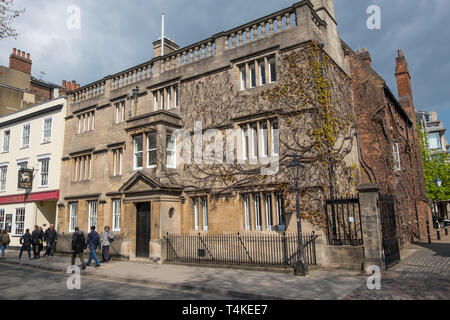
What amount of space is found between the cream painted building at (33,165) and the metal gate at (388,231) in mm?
21056

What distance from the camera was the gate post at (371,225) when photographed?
11.3m

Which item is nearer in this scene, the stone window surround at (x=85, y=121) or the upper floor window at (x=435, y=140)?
the stone window surround at (x=85, y=121)

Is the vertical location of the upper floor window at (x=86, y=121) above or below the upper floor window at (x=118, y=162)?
above

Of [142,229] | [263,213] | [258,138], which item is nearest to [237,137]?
[258,138]

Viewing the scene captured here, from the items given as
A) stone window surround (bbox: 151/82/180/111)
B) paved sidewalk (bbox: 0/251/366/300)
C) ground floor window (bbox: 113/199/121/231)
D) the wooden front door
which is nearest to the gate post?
paved sidewalk (bbox: 0/251/366/300)

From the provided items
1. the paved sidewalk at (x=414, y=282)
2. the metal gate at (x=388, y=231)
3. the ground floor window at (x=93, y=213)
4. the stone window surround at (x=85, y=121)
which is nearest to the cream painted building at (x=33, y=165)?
the stone window surround at (x=85, y=121)

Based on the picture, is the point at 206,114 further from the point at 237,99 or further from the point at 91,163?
the point at 91,163

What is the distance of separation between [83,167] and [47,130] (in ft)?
18.6

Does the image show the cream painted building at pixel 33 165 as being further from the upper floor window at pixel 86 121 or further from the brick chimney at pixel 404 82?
the brick chimney at pixel 404 82

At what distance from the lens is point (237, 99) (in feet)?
52.5

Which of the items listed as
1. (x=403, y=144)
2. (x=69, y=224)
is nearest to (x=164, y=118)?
(x=69, y=224)

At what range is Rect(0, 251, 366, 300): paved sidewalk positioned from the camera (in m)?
8.81

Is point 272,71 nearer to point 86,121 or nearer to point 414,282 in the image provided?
point 414,282

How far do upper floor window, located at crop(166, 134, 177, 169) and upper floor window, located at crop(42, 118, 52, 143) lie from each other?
1271 centimetres
